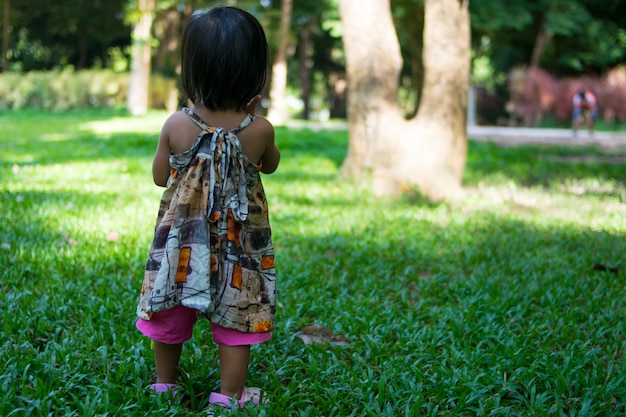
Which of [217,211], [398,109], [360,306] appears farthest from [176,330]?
[398,109]

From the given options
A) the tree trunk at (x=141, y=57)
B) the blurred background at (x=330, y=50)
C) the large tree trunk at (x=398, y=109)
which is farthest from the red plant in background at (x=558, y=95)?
the large tree trunk at (x=398, y=109)

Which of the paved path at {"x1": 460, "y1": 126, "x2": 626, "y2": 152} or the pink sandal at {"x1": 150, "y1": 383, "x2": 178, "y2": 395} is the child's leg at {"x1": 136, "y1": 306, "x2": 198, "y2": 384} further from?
the paved path at {"x1": 460, "y1": 126, "x2": 626, "y2": 152}

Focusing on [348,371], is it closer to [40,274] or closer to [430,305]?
[430,305]

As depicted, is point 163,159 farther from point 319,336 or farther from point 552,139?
point 552,139

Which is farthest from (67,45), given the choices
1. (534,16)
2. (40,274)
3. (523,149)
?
(40,274)

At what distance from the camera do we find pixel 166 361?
2.26 meters

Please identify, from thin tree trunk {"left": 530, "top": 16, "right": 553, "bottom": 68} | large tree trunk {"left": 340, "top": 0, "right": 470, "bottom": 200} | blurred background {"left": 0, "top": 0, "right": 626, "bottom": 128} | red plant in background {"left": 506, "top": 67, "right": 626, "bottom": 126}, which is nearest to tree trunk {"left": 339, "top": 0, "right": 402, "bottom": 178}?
large tree trunk {"left": 340, "top": 0, "right": 470, "bottom": 200}

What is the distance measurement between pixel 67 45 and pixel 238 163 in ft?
139

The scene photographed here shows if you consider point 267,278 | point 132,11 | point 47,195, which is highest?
point 132,11

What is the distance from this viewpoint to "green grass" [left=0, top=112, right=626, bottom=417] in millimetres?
2328

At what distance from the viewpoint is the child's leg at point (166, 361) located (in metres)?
2.24

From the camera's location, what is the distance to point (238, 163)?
7.11 ft

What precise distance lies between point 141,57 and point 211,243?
2183 centimetres

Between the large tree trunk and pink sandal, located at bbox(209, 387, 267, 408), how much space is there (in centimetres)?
429
